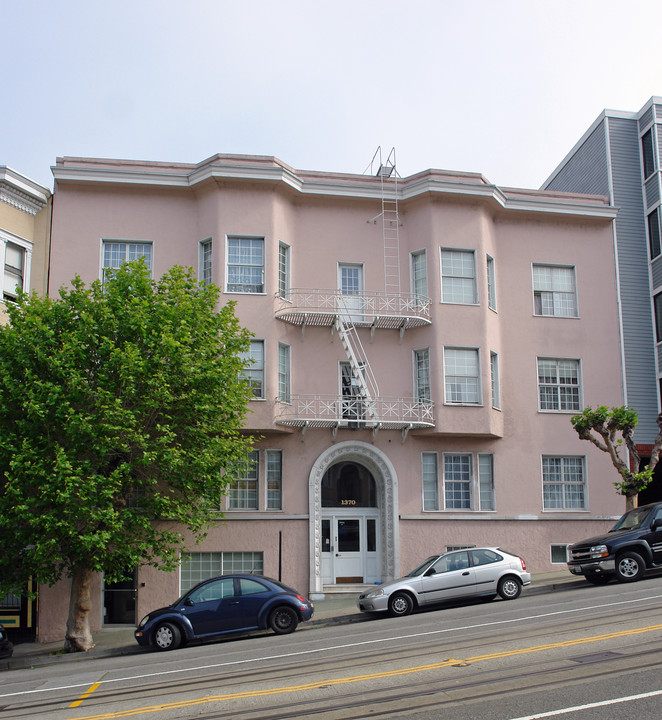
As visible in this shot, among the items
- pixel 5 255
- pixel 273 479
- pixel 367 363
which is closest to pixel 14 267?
pixel 5 255

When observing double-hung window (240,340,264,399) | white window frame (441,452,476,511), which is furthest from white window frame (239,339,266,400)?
white window frame (441,452,476,511)

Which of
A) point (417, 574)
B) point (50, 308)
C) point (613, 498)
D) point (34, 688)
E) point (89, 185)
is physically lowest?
point (34, 688)

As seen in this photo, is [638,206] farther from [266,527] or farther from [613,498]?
[266,527]

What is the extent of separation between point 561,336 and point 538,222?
3825 mm

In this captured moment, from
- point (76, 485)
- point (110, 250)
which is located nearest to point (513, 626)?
point (76, 485)

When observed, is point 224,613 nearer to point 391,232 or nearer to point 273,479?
point 273,479

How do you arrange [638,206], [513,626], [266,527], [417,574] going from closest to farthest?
[513,626]
[417,574]
[266,527]
[638,206]

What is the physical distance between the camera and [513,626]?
44.2ft

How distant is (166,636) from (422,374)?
11.4 m

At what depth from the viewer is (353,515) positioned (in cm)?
2414

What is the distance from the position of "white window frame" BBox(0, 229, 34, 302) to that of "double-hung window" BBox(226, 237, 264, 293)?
5696 mm

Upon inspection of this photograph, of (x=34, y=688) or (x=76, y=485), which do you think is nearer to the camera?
(x=34, y=688)

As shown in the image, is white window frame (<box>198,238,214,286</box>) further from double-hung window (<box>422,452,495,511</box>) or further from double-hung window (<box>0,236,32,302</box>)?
double-hung window (<box>422,452,495,511</box>)

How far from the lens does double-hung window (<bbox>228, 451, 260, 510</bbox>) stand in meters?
23.3
